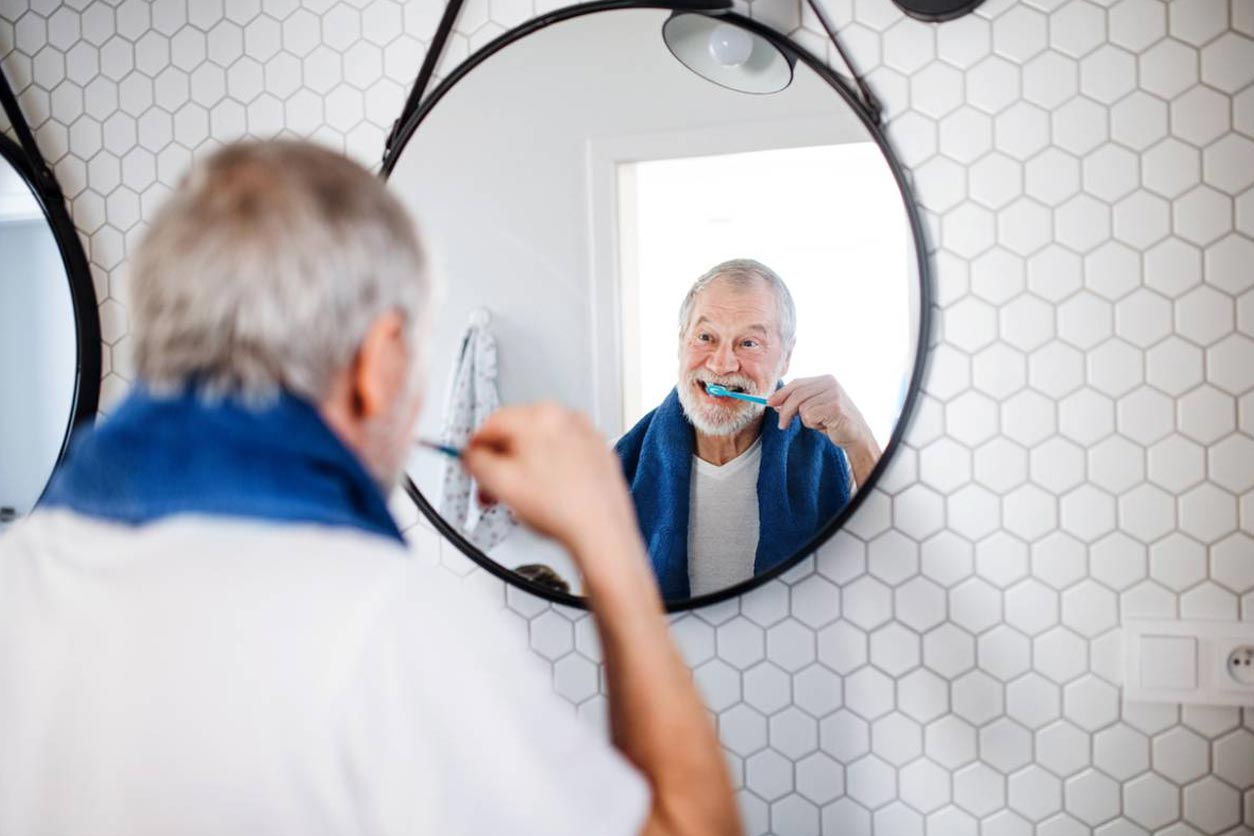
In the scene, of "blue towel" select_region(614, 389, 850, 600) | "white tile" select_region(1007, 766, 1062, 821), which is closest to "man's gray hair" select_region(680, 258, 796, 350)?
"blue towel" select_region(614, 389, 850, 600)

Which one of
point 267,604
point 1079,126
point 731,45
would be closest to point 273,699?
point 267,604

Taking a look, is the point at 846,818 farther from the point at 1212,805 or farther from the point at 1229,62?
the point at 1229,62

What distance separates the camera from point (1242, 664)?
0.99 metres

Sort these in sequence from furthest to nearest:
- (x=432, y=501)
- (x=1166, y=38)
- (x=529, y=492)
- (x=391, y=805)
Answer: (x=432, y=501)
(x=1166, y=38)
(x=529, y=492)
(x=391, y=805)

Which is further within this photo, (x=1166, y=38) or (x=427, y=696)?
(x=1166, y=38)

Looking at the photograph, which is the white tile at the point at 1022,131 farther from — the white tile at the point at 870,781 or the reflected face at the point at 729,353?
the white tile at the point at 870,781

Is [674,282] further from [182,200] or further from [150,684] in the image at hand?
[150,684]

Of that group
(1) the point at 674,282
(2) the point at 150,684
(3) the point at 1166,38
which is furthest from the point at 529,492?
(3) the point at 1166,38

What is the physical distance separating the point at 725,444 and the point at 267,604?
63 centimetres

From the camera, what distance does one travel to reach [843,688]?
1100mm

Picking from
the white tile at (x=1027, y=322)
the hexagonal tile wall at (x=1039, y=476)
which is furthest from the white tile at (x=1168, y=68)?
the white tile at (x=1027, y=322)

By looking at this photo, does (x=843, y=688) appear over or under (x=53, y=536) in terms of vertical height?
under

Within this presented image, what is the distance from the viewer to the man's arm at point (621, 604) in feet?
2.18

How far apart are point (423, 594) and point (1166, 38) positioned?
0.93 metres
